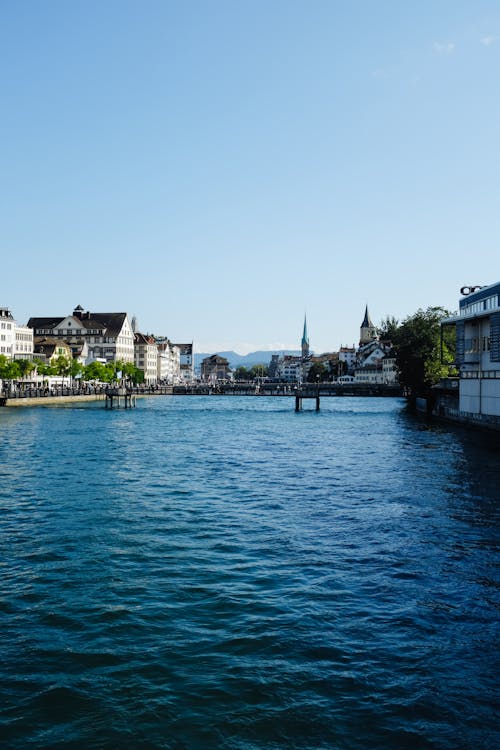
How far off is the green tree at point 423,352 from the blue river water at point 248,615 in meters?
71.8

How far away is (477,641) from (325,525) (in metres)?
10.8

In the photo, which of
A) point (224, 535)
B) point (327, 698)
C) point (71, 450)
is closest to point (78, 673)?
point (327, 698)

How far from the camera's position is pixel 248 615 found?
15461mm

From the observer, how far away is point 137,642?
46.1 ft

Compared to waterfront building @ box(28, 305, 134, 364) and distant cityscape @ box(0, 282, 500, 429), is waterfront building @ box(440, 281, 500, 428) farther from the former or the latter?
waterfront building @ box(28, 305, 134, 364)

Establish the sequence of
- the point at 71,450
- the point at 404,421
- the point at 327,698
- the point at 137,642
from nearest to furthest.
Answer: the point at 327,698
the point at 137,642
the point at 71,450
the point at 404,421

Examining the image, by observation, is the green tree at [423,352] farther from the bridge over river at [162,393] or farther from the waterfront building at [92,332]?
the waterfront building at [92,332]

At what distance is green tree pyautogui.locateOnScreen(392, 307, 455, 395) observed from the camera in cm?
10500

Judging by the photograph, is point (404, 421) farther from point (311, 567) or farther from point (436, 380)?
point (311, 567)

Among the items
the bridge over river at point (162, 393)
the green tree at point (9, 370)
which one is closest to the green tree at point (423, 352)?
the bridge over river at point (162, 393)

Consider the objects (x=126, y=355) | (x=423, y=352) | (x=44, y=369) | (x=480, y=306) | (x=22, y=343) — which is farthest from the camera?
(x=126, y=355)

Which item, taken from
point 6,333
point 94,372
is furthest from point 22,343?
point 94,372

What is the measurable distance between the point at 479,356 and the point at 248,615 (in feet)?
201

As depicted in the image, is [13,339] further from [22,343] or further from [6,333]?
[22,343]
